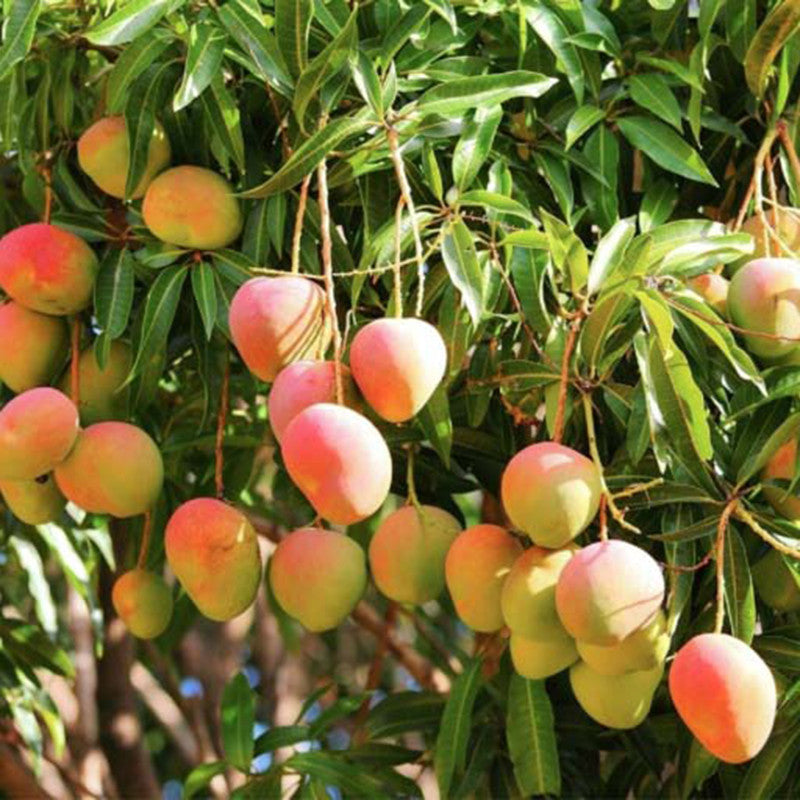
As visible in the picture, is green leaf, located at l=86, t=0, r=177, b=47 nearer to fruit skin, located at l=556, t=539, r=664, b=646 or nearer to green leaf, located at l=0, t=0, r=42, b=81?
green leaf, located at l=0, t=0, r=42, b=81

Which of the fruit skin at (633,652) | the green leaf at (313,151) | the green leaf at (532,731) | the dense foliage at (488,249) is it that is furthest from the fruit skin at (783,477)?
the green leaf at (313,151)

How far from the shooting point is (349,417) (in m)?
0.91

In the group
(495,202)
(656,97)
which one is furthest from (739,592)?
(656,97)

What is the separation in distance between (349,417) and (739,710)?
0.28 meters

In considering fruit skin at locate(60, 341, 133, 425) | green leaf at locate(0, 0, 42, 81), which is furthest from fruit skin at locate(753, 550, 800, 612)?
green leaf at locate(0, 0, 42, 81)

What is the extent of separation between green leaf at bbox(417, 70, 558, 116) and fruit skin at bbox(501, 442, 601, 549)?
0.26 meters

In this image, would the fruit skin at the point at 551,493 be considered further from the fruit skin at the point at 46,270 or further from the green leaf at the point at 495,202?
the fruit skin at the point at 46,270

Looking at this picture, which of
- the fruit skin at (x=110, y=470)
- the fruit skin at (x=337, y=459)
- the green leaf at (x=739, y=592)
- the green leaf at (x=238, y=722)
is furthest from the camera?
the green leaf at (x=238, y=722)

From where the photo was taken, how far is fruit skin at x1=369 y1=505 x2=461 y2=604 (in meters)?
1.10

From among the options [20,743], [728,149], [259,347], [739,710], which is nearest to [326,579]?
[259,347]

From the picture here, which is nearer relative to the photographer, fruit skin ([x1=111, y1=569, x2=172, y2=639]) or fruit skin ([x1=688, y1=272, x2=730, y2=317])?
fruit skin ([x1=688, y1=272, x2=730, y2=317])

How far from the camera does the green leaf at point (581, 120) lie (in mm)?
1185

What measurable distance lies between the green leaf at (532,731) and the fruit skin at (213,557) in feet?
0.79

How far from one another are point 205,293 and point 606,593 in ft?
1.30
